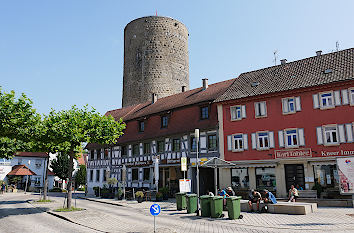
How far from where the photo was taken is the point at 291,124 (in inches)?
831

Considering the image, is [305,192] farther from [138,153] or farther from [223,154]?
[138,153]

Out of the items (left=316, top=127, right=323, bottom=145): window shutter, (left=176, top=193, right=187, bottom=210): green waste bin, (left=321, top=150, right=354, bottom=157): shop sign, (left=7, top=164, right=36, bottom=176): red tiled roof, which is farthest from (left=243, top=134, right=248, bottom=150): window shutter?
(left=7, top=164, right=36, bottom=176): red tiled roof

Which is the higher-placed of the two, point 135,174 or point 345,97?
point 345,97

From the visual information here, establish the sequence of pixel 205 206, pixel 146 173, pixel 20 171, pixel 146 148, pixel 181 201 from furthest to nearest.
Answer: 1. pixel 20 171
2. pixel 146 148
3. pixel 146 173
4. pixel 181 201
5. pixel 205 206

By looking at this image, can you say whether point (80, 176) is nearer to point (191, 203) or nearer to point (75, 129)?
point (75, 129)

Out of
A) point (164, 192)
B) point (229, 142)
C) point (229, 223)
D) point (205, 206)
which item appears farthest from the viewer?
point (229, 142)

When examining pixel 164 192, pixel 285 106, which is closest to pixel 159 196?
pixel 164 192

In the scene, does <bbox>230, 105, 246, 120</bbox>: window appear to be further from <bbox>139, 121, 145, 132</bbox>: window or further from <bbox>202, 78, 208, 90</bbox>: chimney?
<bbox>139, 121, 145, 132</bbox>: window

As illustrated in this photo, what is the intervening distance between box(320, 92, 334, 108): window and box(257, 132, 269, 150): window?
14.1ft

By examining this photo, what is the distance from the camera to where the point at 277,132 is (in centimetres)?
2152

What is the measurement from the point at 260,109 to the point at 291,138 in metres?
3.12

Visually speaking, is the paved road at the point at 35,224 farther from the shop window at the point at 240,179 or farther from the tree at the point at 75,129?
the shop window at the point at 240,179

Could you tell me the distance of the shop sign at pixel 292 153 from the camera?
791 inches

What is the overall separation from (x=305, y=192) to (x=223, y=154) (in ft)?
21.7
